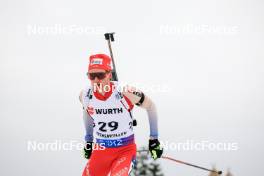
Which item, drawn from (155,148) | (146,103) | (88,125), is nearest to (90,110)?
(88,125)

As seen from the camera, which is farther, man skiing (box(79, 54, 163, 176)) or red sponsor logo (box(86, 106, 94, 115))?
red sponsor logo (box(86, 106, 94, 115))

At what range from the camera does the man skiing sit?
22.8 feet

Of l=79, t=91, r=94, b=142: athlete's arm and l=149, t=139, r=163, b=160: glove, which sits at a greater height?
l=79, t=91, r=94, b=142: athlete's arm

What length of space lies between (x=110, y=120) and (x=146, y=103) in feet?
2.17

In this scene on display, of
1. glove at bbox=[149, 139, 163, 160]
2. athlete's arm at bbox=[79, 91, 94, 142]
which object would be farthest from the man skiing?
athlete's arm at bbox=[79, 91, 94, 142]

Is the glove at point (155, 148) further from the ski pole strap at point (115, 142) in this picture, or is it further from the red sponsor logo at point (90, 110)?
the red sponsor logo at point (90, 110)

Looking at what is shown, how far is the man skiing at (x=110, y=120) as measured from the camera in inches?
274

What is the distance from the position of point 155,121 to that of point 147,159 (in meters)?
30.5

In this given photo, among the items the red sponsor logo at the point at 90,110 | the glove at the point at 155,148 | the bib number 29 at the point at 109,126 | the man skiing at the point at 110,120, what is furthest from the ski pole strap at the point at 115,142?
the red sponsor logo at the point at 90,110

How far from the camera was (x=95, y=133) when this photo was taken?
746 centimetres

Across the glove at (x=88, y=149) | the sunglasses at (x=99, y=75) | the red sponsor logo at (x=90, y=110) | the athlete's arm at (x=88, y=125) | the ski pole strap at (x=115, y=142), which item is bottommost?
the glove at (x=88, y=149)

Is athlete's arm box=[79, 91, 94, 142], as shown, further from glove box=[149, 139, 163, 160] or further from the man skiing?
glove box=[149, 139, 163, 160]

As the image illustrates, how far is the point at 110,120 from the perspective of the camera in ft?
23.4

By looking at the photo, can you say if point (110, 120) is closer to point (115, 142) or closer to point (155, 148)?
point (115, 142)
